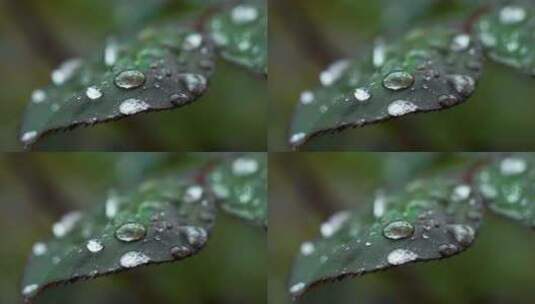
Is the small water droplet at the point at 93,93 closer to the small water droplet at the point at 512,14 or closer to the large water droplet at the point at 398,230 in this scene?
the large water droplet at the point at 398,230

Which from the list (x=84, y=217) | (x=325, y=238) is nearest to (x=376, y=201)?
(x=325, y=238)

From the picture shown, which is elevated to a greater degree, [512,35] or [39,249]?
A: [512,35]

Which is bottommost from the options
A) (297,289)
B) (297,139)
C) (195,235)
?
(297,289)

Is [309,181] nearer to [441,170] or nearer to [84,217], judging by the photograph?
[441,170]

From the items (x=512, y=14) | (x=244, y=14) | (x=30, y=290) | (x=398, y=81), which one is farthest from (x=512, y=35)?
(x=30, y=290)

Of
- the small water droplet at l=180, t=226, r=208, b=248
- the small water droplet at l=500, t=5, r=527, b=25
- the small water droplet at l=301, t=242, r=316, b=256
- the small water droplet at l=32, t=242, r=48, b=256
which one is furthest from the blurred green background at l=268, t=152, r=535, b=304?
the small water droplet at l=32, t=242, r=48, b=256

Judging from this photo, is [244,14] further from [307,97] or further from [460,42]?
[460,42]
